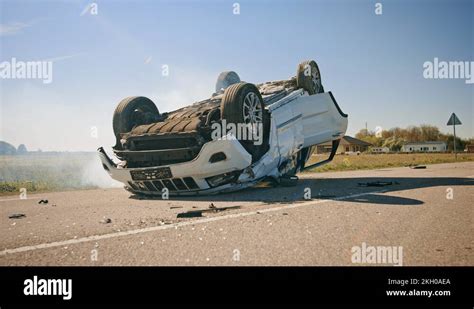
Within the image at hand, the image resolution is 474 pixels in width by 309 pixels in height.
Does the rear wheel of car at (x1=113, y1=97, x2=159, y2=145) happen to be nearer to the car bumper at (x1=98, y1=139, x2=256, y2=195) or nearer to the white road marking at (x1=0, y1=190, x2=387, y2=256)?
the car bumper at (x1=98, y1=139, x2=256, y2=195)

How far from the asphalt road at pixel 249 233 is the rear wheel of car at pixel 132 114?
9.89 ft

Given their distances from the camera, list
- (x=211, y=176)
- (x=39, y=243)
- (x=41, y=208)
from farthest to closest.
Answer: (x=211, y=176), (x=41, y=208), (x=39, y=243)

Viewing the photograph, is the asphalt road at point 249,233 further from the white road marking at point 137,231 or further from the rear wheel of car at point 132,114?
the rear wheel of car at point 132,114

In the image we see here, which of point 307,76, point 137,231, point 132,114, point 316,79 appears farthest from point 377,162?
point 137,231

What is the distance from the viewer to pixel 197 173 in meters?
7.34

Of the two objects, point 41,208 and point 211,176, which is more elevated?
point 211,176

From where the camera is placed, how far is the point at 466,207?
5.53m

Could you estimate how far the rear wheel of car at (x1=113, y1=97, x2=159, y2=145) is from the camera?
905cm

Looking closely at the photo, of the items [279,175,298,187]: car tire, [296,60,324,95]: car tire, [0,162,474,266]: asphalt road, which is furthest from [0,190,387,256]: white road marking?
[296,60,324,95]: car tire

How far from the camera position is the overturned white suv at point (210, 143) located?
7387 millimetres

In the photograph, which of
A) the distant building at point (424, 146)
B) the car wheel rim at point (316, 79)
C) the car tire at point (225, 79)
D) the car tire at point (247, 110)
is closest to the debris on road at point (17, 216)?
the car tire at point (247, 110)
